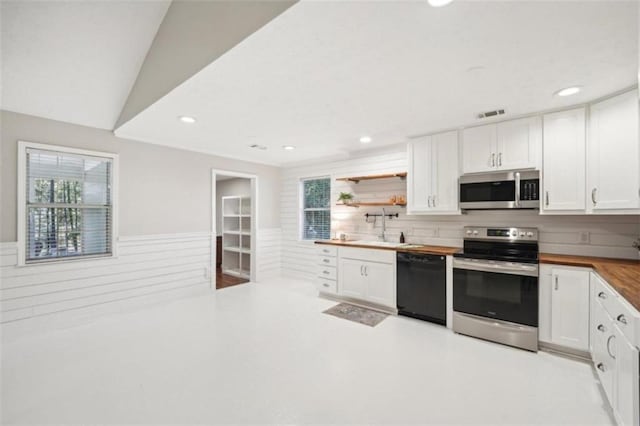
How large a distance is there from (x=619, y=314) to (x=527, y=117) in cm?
222

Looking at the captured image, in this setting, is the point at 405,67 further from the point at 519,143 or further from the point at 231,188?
the point at 231,188

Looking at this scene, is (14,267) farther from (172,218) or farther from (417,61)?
(417,61)

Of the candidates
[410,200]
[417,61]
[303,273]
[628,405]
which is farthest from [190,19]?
[303,273]

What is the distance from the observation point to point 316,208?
569 centimetres

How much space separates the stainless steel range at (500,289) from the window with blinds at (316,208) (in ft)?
9.17

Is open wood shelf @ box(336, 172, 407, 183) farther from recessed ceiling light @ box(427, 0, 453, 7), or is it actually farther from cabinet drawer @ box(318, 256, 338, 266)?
recessed ceiling light @ box(427, 0, 453, 7)

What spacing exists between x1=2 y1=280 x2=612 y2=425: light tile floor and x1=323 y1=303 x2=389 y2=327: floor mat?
19 centimetres

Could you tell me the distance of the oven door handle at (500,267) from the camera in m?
2.74

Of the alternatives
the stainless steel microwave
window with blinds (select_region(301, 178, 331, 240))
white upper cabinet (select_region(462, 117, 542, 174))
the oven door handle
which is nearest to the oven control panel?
the stainless steel microwave

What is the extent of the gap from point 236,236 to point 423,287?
15.3ft

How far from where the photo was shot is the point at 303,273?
5.72 m

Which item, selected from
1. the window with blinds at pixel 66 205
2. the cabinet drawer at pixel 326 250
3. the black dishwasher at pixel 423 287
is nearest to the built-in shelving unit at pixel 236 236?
the cabinet drawer at pixel 326 250

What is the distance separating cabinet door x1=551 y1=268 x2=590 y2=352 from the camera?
2488mm

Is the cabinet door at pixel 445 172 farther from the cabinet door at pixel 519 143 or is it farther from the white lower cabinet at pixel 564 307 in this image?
the white lower cabinet at pixel 564 307
